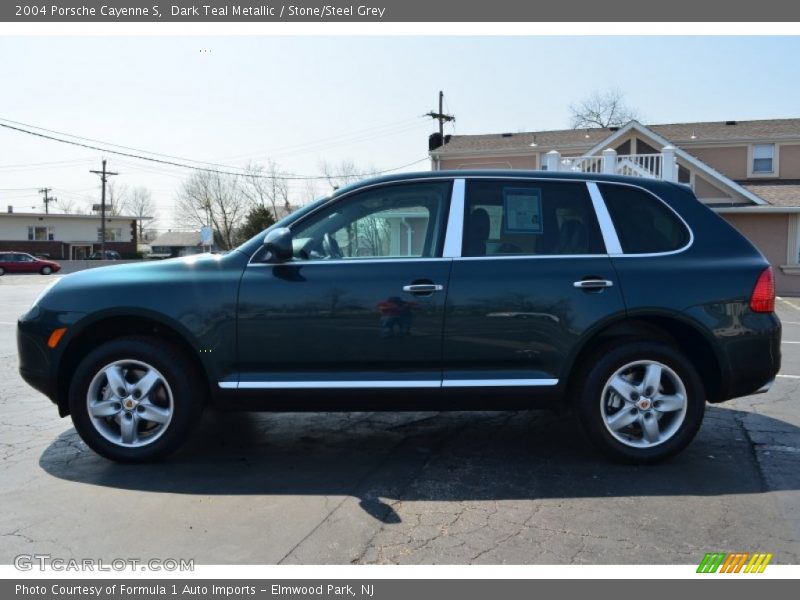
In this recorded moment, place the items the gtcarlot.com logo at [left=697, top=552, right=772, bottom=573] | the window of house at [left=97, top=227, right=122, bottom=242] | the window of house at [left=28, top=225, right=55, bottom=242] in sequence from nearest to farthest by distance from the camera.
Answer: the gtcarlot.com logo at [left=697, top=552, right=772, bottom=573] → the window of house at [left=28, top=225, right=55, bottom=242] → the window of house at [left=97, top=227, right=122, bottom=242]

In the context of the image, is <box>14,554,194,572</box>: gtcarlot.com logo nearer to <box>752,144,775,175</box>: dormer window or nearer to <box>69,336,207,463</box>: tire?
<box>69,336,207,463</box>: tire

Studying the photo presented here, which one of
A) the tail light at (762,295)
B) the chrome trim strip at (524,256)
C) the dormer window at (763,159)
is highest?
the dormer window at (763,159)

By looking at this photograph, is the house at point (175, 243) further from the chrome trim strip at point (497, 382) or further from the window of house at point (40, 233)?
the chrome trim strip at point (497, 382)

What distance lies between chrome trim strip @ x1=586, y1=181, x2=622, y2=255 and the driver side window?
96cm

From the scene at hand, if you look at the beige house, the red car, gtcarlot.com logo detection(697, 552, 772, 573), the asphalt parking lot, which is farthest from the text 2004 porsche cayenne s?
the red car

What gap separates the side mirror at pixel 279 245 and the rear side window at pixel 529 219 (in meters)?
1.10

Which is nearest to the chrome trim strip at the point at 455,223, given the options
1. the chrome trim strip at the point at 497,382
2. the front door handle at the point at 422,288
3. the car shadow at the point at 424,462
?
the front door handle at the point at 422,288

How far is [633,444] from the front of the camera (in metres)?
4.30

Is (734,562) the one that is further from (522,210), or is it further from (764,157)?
(764,157)

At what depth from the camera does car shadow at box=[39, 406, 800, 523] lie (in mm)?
3994

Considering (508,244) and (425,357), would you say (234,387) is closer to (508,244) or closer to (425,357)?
(425,357)

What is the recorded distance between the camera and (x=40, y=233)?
61.7 meters

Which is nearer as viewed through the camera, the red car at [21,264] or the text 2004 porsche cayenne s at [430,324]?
the text 2004 porsche cayenne s at [430,324]

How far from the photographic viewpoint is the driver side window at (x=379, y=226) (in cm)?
439
